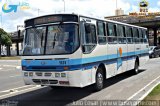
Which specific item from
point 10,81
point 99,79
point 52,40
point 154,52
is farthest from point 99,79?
point 154,52

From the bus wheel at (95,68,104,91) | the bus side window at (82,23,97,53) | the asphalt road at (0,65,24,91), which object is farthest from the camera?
the asphalt road at (0,65,24,91)

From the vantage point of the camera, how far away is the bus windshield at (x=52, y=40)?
10.2m

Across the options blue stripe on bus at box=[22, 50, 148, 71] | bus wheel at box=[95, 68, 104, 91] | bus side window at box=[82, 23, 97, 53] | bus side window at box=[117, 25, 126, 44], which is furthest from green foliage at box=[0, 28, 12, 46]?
bus side window at box=[82, 23, 97, 53]

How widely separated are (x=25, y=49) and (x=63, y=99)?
2.28 m

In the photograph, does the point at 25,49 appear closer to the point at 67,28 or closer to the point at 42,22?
the point at 42,22

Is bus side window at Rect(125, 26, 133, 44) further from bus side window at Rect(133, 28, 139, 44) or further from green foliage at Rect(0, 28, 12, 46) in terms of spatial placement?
green foliage at Rect(0, 28, 12, 46)

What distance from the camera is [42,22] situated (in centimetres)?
Result: 1096

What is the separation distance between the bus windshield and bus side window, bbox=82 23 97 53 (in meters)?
0.57

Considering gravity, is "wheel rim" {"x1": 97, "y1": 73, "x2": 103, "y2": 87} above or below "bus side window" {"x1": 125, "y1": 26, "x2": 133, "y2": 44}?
below

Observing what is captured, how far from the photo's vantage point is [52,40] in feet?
34.3

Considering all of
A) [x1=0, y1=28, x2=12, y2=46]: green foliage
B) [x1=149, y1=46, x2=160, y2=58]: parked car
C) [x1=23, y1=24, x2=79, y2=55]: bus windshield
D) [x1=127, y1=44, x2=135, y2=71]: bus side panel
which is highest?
[x1=0, y1=28, x2=12, y2=46]: green foliage

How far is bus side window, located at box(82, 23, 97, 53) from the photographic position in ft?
35.4

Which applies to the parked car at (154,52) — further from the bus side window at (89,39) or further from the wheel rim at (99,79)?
the bus side window at (89,39)

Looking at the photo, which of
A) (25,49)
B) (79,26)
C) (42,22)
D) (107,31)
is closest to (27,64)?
(25,49)
